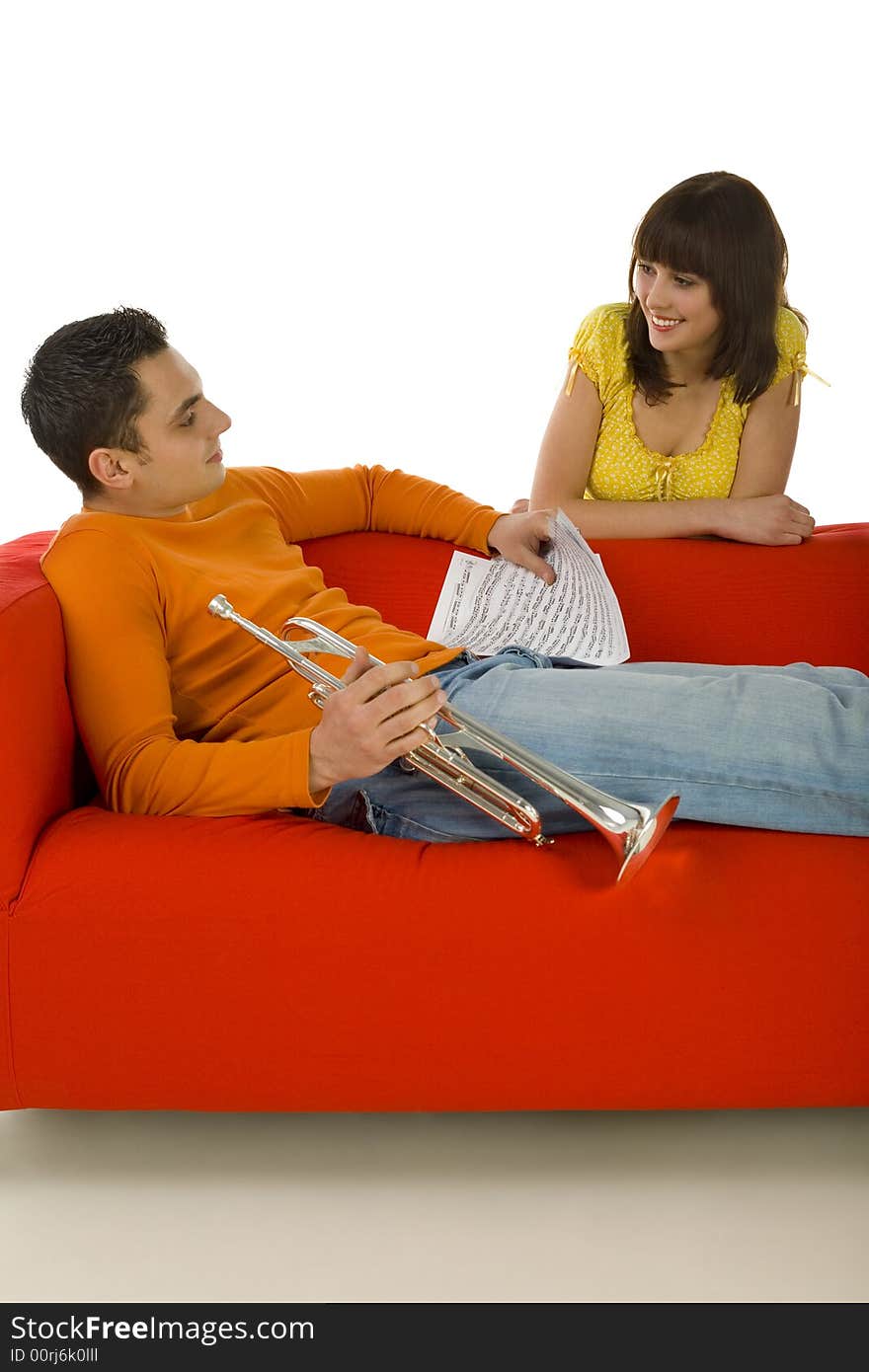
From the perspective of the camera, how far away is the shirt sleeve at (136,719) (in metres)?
1.67

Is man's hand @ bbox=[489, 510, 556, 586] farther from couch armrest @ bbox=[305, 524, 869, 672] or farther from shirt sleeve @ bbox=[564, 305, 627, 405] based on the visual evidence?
shirt sleeve @ bbox=[564, 305, 627, 405]

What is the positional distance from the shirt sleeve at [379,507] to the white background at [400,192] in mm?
2286

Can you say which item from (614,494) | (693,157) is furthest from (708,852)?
(693,157)

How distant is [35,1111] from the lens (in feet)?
6.23

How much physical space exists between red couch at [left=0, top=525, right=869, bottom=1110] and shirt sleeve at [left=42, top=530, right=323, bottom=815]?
4 centimetres

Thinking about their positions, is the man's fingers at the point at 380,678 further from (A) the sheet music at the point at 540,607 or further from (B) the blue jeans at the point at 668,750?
(A) the sheet music at the point at 540,607

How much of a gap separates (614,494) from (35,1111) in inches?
57.4

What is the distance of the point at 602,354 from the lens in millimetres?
2598

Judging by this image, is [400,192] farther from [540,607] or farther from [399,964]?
[399,964]

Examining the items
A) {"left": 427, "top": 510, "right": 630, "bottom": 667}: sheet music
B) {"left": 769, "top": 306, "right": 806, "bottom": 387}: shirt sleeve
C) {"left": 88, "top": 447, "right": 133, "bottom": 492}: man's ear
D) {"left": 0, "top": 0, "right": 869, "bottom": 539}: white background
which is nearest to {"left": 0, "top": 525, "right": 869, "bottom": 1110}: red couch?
{"left": 88, "top": 447, "right": 133, "bottom": 492}: man's ear

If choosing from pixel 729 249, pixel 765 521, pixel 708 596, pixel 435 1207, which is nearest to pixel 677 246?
pixel 729 249

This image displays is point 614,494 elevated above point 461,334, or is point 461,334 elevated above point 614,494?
point 461,334

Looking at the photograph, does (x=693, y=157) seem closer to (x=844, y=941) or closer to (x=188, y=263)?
(x=188, y=263)

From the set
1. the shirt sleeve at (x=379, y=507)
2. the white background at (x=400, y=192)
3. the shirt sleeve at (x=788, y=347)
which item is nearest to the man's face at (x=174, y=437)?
the shirt sleeve at (x=379, y=507)
